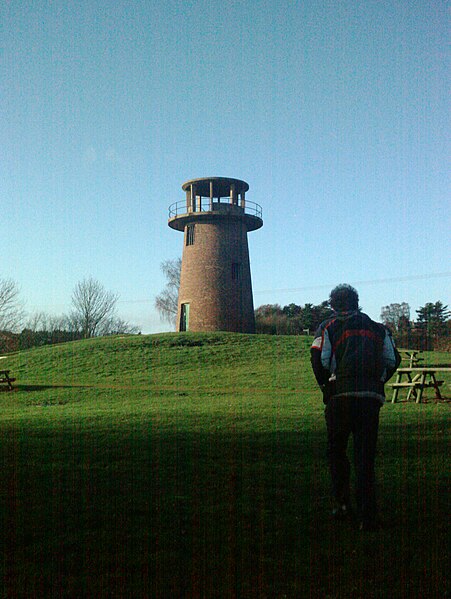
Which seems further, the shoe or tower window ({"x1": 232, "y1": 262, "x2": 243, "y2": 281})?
tower window ({"x1": 232, "y1": 262, "x2": 243, "y2": 281})

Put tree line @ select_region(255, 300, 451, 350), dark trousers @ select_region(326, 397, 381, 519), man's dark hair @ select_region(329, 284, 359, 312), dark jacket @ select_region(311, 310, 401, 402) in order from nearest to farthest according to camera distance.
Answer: dark trousers @ select_region(326, 397, 381, 519) → dark jacket @ select_region(311, 310, 401, 402) → man's dark hair @ select_region(329, 284, 359, 312) → tree line @ select_region(255, 300, 451, 350)

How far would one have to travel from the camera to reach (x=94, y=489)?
5836mm

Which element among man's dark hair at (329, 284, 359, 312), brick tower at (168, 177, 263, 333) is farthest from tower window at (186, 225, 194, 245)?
man's dark hair at (329, 284, 359, 312)

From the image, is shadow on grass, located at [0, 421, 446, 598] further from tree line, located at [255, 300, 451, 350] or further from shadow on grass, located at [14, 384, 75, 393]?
tree line, located at [255, 300, 451, 350]

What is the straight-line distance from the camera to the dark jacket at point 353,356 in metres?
4.77

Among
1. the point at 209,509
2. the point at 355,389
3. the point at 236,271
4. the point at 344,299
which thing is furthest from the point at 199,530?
the point at 236,271

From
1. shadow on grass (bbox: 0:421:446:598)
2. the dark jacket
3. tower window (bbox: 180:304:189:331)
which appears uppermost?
tower window (bbox: 180:304:189:331)

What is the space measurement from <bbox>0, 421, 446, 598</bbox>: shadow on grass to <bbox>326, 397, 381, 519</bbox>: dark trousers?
271mm

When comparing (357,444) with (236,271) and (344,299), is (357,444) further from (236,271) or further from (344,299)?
(236,271)

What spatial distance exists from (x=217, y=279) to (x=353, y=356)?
35751 mm

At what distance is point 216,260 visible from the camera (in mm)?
40625

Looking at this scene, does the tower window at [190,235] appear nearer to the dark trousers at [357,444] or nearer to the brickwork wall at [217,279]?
the brickwork wall at [217,279]

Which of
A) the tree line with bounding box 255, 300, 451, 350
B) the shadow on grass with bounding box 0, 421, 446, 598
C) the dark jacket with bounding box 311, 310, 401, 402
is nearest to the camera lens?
the shadow on grass with bounding box 0, 421, 446, 598

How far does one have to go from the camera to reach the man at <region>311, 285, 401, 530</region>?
4680 millimetres
